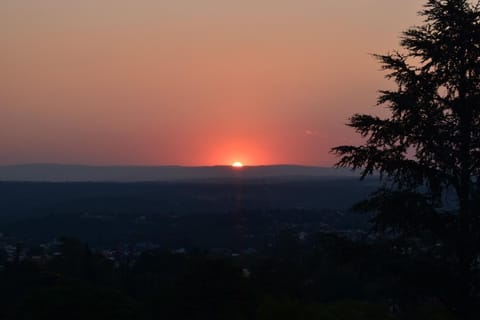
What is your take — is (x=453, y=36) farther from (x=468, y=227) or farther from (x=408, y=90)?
(x=468, y=227)

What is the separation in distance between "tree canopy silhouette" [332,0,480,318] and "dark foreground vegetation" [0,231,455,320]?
1.85 feet

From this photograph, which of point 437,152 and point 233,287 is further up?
point 437,152

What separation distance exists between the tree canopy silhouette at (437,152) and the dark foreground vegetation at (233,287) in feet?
1.85

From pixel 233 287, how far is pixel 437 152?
16.6 metres

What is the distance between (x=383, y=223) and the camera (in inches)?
480

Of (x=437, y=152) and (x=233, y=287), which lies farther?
(x=233, y=287)

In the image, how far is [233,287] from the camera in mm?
27062

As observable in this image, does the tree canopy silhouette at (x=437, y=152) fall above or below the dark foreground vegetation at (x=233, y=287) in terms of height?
above

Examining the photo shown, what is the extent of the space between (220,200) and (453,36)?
163m

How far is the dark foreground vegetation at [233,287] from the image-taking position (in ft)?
40.2

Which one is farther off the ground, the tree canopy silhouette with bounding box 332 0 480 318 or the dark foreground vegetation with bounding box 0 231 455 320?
the tree canopy silhouette with bounding box 332 0 480 318

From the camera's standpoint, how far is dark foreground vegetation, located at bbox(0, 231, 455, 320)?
40.2 feet

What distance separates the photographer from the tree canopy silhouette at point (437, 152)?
1184 centimetres

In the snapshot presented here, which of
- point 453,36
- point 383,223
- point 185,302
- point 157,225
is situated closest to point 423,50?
point 453,36
